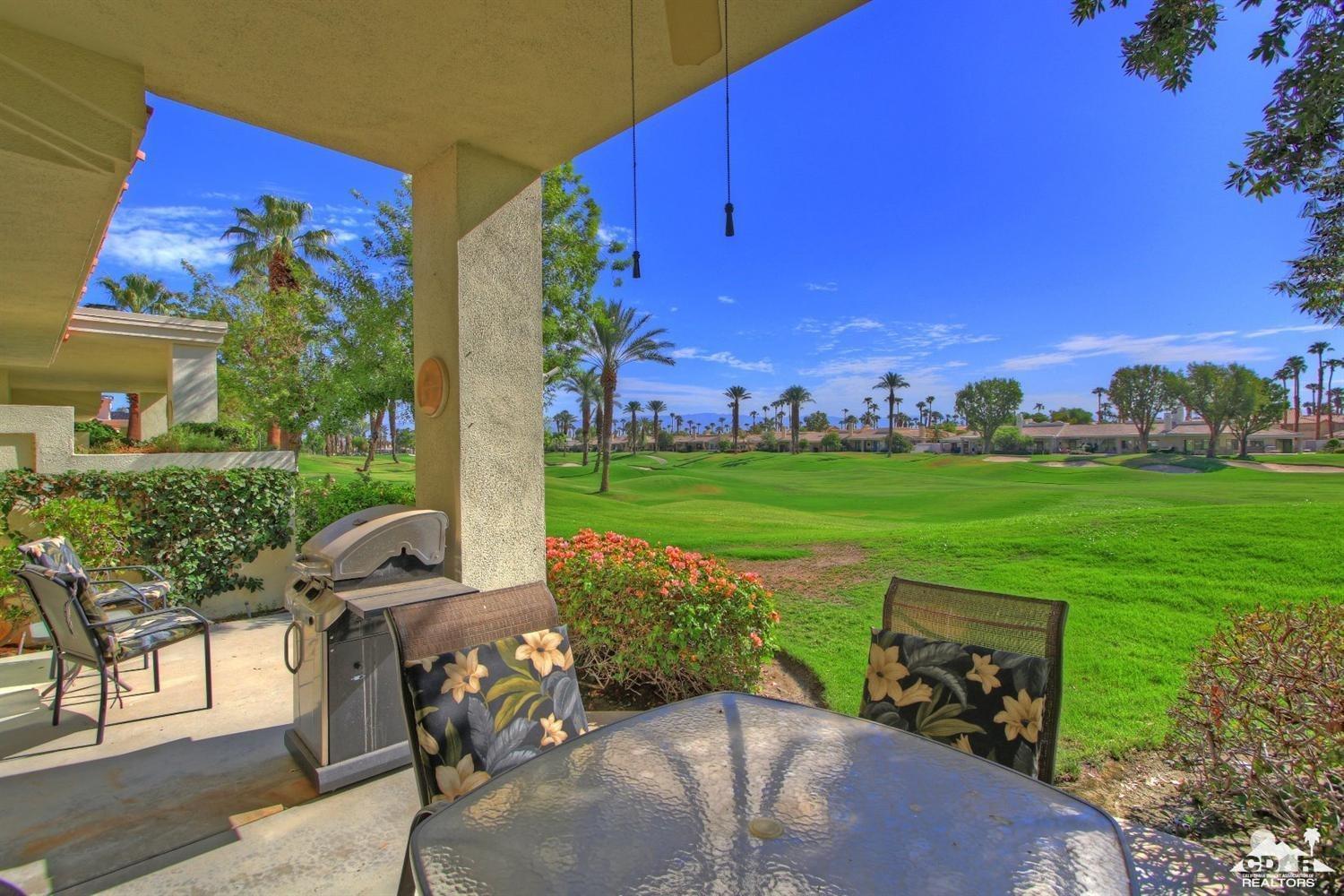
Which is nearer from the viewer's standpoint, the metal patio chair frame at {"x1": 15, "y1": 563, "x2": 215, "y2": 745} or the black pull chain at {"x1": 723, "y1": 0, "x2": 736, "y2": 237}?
the black pull chain at {"x1": 723, "y1": 0, "x2": 736, "y2": 237}

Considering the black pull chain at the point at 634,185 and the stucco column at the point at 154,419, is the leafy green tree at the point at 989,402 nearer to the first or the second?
the stucco column at the point at 154,419

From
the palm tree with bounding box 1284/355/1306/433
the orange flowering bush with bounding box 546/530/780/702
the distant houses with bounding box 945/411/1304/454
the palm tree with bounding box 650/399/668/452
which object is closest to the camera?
the orange flowering bush with bounding box 546/530/780/702

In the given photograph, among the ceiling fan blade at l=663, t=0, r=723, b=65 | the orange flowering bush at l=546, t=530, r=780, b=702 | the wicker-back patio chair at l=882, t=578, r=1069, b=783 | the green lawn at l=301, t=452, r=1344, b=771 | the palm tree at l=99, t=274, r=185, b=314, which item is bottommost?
the green lawn at l=301, t=452, r=1344, b=771

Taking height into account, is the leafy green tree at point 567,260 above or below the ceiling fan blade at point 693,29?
above

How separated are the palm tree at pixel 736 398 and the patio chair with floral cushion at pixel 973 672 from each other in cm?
4015

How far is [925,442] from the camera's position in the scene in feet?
160

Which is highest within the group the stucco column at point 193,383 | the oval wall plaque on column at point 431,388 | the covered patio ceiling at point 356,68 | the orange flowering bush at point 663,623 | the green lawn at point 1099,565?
the covered patio ceiling at point 356,68

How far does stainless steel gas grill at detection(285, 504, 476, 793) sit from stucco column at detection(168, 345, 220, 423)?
19.6 ft

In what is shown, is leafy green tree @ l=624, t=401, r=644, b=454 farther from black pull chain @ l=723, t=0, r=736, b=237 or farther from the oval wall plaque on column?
black pull chain @ l=723, t=0, r=736, b=237

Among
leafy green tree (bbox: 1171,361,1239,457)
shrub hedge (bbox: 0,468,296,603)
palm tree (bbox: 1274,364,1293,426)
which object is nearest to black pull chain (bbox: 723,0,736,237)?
shrub hedge (bbox: 0,468,296,603)

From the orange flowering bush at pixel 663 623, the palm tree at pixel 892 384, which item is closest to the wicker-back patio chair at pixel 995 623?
the orange flowering bush at pixel 663 623

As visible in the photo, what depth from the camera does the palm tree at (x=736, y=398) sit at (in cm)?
4181

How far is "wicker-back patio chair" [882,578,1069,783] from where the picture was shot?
142cm

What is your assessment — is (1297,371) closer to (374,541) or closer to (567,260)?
(567,260)
